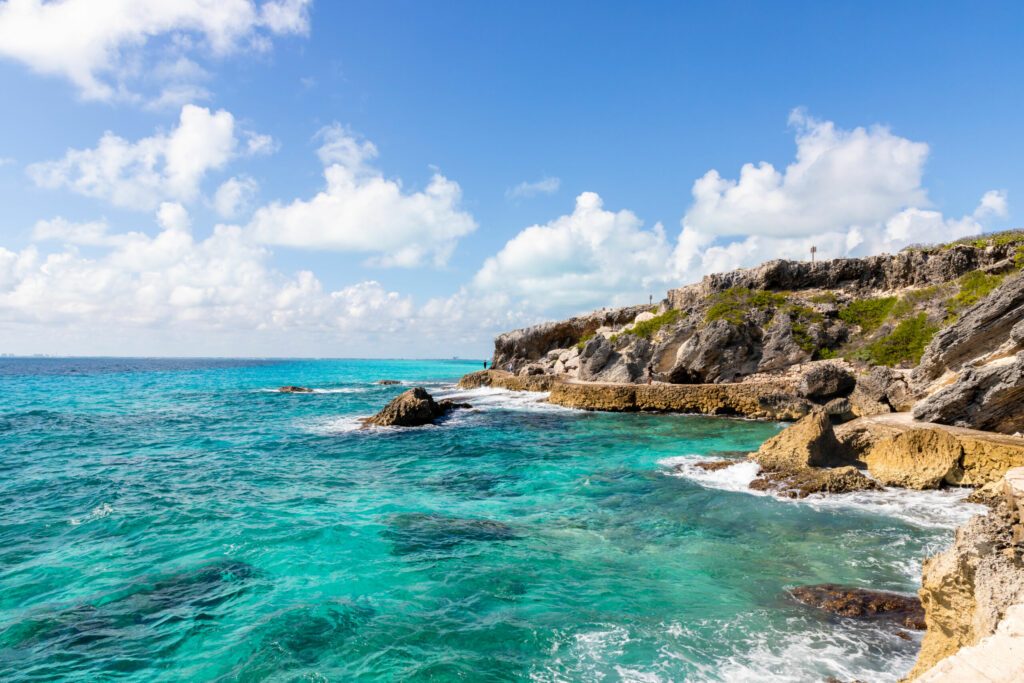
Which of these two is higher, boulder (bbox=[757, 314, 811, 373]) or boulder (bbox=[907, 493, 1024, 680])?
boulder (bbox=[757, 314, 811, 373])

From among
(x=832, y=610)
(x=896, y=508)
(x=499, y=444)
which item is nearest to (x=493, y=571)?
(x=832, y=610)

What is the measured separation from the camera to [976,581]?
5422 mm

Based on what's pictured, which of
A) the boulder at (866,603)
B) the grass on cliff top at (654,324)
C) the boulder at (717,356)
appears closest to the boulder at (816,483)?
the boulder at (866,603)

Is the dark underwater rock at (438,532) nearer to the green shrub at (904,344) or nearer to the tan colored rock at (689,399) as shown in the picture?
the tan colored rock at (689,399)

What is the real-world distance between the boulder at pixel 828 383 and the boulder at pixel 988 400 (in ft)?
42.1

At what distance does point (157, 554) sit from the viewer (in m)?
11.5

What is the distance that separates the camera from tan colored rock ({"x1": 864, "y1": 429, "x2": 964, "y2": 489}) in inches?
606

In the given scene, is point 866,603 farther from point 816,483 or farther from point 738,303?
point 738,303

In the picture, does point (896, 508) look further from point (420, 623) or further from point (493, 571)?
point (420, 623)

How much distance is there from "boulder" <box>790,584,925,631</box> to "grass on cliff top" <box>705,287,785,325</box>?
32768mm

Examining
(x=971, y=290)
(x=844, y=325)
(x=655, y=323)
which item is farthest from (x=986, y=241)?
(x=655, y=323)

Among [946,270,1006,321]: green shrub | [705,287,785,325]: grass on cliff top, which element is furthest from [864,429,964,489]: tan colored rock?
[705,287,785,325]: grass on cliff top

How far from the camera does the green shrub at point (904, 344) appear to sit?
3366 centimetres

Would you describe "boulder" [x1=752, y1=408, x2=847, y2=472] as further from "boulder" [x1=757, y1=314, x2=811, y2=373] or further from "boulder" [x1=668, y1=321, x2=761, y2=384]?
"boulder" [x1=757, y1=314, x2=811, y2=373]
